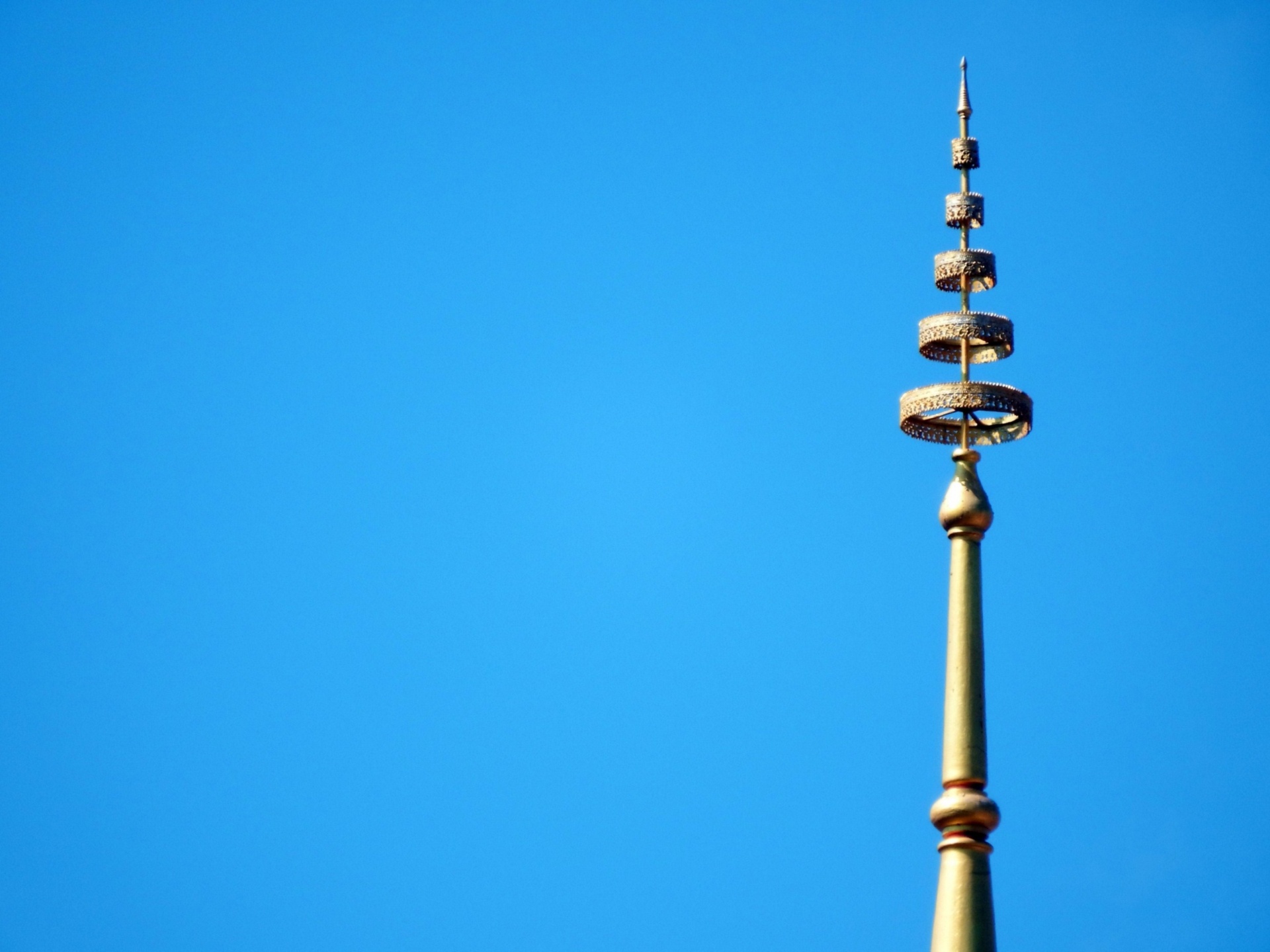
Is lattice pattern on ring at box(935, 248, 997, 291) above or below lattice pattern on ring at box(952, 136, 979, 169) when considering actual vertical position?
below

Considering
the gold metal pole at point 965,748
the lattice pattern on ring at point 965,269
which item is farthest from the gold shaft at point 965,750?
the lattice pattern on ring at point 965,269

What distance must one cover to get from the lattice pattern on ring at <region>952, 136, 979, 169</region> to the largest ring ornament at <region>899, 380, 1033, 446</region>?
3.33 meters

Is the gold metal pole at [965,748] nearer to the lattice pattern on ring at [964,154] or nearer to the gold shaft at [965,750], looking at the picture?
the gold shaft at [965,750]

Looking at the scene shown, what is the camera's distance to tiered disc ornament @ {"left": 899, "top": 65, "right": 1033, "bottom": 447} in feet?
73.0

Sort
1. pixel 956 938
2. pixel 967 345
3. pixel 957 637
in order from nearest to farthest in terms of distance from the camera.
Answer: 1. pixel 956 938
2. pixel 957 637
3. pixel 967 345

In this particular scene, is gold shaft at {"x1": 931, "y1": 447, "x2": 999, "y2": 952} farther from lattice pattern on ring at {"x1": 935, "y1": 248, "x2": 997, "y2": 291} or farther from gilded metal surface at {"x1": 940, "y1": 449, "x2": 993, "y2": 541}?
lattice pattern on ring at {"x1": 935, "y1": 248, "x2": 997, "y2": 291}

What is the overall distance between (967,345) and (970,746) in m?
4.87

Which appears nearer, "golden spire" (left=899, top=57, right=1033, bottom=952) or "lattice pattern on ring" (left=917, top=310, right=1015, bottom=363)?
"golden spire" (left=899, top=57, right=1033, bottom=952)

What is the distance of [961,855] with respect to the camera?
2012 cm

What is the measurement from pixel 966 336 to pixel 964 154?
107 inches

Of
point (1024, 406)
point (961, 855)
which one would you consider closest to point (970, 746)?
point (961, 855)

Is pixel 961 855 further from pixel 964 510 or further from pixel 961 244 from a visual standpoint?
pixel 961 244

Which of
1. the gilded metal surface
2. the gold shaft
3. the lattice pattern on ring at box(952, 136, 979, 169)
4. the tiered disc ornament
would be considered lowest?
the gold shaft

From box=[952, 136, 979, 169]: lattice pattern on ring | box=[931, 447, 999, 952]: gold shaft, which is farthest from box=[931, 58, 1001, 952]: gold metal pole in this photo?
box=[952, 136, 979, 169]: lattice pattern on ring
